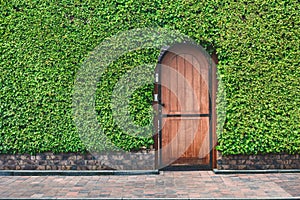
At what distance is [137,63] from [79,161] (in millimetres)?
2323

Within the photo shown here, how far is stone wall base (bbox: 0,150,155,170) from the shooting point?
8.15 meters

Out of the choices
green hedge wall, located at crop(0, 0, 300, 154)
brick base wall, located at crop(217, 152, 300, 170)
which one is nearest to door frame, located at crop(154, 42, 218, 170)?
green hedge wall, located at crop(0, 0, 300, 154)

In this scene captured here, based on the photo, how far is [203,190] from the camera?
6.59 m

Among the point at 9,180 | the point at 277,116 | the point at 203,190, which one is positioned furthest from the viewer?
the point at 277,116

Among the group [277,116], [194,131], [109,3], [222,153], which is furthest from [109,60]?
[277,116]

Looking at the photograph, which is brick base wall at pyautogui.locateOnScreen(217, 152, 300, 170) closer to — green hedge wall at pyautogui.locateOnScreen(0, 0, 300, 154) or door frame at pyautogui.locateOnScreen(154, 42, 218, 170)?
green hedge wall at pyautogui.locateOnScreen(0, 0, 300, 154)

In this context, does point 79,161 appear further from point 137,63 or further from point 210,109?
point 210,109

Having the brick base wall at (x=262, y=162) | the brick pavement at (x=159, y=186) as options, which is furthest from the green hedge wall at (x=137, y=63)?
the brick pavement at (x=159, y=186)

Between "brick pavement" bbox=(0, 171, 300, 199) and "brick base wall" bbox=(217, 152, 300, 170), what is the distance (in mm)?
278

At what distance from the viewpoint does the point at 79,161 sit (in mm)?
8203

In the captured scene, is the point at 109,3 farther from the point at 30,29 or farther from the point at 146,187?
the point at 146,187

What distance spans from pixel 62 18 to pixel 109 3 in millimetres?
1003

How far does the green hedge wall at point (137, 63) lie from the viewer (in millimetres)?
8031

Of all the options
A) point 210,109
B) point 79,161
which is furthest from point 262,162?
point 79,161
